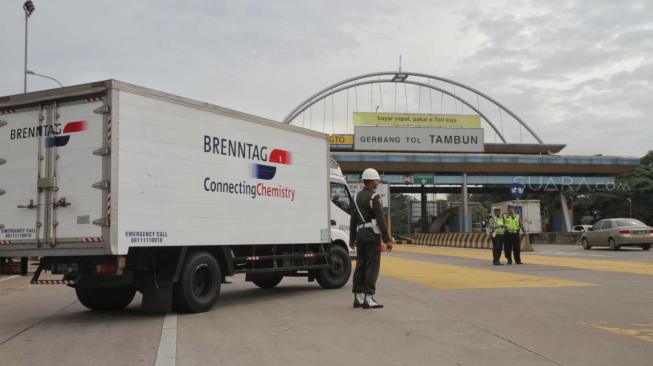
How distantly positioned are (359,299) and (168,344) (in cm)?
346

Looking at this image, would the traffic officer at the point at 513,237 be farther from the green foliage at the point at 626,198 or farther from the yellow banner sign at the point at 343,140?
the yellow banner sign at the point at 343,140

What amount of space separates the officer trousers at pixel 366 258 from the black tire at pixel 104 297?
3.39 meters

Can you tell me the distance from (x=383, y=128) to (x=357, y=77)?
1892cm

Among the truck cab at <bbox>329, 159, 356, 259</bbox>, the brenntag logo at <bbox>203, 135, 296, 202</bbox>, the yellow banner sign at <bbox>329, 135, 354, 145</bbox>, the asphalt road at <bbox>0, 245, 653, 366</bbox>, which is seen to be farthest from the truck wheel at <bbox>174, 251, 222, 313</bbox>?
the yellow banner sign at <bbox>329, 135, 354, 145</bbox>

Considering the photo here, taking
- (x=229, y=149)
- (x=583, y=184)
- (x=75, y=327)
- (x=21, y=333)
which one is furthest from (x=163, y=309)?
(x=583, y=184)

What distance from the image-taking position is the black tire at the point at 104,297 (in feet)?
30.7

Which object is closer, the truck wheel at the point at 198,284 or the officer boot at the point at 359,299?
the truck wheel at the point at 198,284

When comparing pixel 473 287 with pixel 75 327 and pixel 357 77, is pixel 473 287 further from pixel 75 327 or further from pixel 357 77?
pixel 357 77

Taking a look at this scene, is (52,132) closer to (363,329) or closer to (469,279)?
(363,329)

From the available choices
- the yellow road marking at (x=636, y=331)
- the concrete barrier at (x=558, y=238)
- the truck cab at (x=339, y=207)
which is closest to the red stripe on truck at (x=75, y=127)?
the truck cab at (x=339, y=207)

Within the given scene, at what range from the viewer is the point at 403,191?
7719 centimetres

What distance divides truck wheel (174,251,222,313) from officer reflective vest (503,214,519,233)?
35.2 ft

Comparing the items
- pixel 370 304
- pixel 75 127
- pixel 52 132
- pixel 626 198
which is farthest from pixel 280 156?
pixel 626 198

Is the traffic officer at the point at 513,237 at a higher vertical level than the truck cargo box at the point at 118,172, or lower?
lower
